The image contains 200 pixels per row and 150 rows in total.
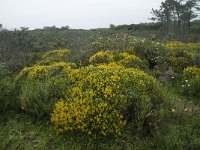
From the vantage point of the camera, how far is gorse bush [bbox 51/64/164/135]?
5633 mm

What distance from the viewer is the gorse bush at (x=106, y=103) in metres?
5.63

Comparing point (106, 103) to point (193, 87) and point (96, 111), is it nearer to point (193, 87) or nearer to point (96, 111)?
point (96, 111)

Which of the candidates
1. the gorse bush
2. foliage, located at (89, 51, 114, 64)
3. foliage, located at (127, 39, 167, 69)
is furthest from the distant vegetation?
foliage, located at (127, 39, 167, 69)

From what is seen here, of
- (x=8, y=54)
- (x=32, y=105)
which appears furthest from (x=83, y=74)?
(x=8, y=54)

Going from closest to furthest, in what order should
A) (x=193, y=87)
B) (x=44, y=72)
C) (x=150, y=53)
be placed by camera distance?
(x=44, y=72)
(x=193, y=87)
(x=150, y=53)

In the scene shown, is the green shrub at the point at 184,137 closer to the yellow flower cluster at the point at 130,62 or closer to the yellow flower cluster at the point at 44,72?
the yellow flower cluster at the point at 44,72

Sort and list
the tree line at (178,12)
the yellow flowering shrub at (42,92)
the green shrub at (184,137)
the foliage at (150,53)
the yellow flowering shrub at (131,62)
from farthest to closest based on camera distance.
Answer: the tree line at (178,12), the foliage at (150,53), the yellow flowering shrub at (131,62), the yellow flowering shrub at (42,92), the green shrub at (184,137)

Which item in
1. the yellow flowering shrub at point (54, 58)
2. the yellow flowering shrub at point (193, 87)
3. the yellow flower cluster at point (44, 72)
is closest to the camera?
the yellow flower cluster at point (44, 72)

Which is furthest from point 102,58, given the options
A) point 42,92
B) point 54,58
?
point 42,92

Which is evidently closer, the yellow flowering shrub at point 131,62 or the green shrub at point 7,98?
the green shrub at point 7,98

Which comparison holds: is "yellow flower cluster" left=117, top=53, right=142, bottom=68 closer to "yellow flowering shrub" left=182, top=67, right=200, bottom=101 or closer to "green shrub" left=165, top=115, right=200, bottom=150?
"yellow flowering shrub" left=182, top=67, right=200, bottom=101

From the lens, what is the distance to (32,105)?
6641 millimetres

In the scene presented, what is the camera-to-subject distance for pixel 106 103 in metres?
5.67

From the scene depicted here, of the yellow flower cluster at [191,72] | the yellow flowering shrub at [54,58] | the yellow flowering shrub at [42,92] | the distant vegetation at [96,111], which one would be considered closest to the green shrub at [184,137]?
the distant vegetation at [96,111]
